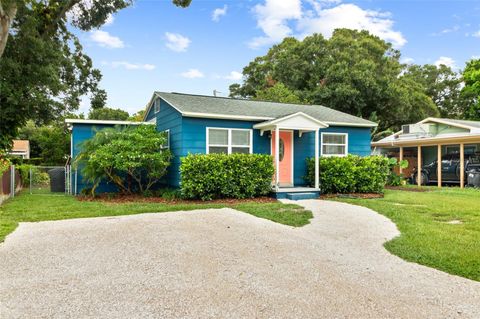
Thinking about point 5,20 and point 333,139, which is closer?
point 5,20

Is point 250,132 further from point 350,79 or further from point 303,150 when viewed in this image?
point 350,79

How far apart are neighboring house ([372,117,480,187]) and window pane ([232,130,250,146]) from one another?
10.3 m

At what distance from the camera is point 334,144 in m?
13.2

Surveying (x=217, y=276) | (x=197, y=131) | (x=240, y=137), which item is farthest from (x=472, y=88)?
(x=217, y=276)

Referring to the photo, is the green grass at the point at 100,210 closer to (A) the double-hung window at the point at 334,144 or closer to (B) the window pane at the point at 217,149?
(B) the window pane at the point at 217,149

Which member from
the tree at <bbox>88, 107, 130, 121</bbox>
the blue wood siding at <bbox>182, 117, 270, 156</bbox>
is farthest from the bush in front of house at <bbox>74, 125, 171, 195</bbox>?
the tree at <bbox>88, 107, 130, 121</bbox>

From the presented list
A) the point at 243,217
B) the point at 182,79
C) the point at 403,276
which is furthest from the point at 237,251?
the point at 182,79

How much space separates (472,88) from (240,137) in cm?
2642

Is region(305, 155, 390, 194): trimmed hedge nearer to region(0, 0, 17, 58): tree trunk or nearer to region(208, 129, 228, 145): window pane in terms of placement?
region(208, 129, 228, 145): window pane

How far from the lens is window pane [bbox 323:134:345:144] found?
13.1 metres

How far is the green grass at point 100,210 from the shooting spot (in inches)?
286

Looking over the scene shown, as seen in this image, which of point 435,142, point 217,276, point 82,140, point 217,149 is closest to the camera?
point 217,276

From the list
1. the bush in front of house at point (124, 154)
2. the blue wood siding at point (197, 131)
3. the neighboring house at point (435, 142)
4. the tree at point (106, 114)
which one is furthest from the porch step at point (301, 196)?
the tree at point (106, 114)

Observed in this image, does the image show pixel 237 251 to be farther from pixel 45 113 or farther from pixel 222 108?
pixel 45 113
